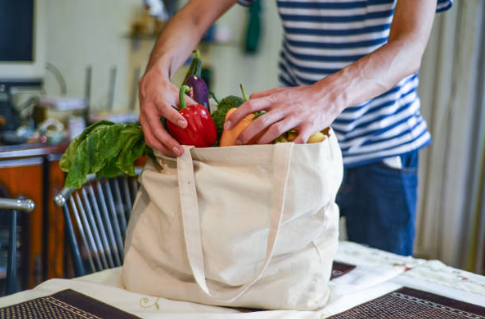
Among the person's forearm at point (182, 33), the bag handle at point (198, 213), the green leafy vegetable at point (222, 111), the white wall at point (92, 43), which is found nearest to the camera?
the bag handle at point (198, 213)

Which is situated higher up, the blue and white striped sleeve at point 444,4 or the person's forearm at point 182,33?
the blue and white striped sleeve at point 444,4

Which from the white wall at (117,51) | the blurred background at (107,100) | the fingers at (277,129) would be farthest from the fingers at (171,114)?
the white wall at (117,51)

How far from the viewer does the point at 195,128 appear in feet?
2.46

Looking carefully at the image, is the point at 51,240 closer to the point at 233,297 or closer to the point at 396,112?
the point at 396,112

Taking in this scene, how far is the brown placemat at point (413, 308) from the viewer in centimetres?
73

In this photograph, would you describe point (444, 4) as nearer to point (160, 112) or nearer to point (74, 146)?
point (160, 112)

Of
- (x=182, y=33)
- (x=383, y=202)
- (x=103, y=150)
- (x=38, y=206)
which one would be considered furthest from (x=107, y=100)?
(x=103, y=150)

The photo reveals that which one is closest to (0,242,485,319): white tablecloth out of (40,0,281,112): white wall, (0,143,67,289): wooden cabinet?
(0,143,67,289): wooden cabinet

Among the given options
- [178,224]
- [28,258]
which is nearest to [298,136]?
[178,224]

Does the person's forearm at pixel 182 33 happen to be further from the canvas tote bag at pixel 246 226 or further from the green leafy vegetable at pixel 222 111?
the canvas tote bag at pixel 246 226

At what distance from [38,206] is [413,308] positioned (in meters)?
1.59

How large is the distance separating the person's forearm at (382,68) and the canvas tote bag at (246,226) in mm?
134

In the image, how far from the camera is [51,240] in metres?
2.04

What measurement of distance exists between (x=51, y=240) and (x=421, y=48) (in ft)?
5.14
